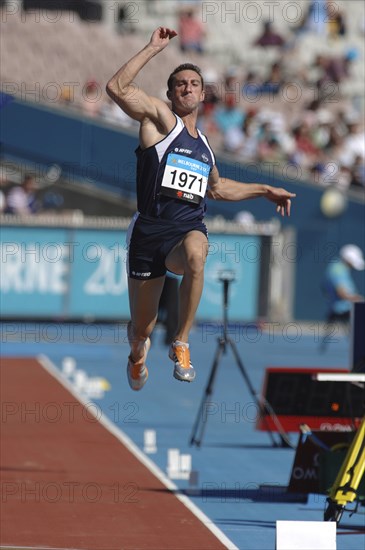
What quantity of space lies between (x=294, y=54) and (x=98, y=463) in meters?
22.3

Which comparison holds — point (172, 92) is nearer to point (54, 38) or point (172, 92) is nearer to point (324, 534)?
point (324, 534)

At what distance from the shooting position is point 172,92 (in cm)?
886

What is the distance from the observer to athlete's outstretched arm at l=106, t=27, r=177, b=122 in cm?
844

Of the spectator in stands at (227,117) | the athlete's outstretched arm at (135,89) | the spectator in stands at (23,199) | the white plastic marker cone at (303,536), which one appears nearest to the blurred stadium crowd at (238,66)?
the spectator in stands at (227,117)

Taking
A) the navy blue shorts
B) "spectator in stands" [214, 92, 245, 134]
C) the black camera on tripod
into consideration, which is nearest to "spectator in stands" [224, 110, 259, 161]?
"spectator in stands" [214, 92, 245, 134]

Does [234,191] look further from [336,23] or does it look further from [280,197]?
[336,23]

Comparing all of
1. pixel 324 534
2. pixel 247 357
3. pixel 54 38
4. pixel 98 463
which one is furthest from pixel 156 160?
pixel 54 38

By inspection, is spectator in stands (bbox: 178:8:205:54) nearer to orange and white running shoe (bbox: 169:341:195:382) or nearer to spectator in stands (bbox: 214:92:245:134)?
spectator in stands (bbox: 214:92:245:134)

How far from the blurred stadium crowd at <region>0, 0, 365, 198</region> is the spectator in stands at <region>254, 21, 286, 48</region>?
2 centimetres

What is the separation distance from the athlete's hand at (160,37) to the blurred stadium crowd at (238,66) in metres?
18.7

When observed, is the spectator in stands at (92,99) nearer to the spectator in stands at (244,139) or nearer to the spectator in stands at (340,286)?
the spectator in stands at (244,139)

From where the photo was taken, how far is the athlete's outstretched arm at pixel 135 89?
8438 mm

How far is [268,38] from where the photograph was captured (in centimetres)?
3366

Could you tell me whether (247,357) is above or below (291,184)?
below
